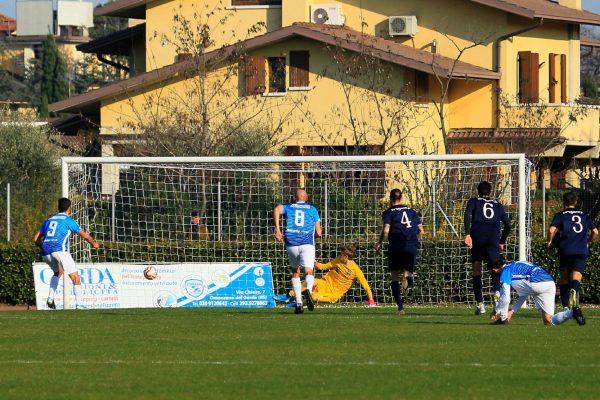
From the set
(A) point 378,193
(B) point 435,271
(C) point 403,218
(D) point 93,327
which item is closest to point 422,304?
(B) point 435,271

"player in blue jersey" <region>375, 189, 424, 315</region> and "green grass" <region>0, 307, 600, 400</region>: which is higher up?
"player in blue jersey" <region>375, 189, 424, 315</region>

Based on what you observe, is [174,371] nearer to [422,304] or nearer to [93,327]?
[93,327]

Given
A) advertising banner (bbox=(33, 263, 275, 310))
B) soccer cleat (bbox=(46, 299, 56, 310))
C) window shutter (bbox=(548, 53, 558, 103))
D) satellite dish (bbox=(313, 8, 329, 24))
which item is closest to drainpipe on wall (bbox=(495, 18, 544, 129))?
window shutter (bbox=(548, 53, 558, 103))

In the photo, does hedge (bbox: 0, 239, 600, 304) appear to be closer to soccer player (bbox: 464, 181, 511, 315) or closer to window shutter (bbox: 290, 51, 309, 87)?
soccer player (bbox: 464, 181, 511, 315)

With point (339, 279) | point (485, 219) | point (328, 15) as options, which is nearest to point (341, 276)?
point (339, 279)

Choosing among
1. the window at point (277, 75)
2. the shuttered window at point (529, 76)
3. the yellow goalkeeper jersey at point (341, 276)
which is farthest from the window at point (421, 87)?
the yellow goalkeeper jersey at point (341, 276)

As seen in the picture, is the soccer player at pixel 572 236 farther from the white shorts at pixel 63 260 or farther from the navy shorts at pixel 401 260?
the white shorts at pixel 63 260

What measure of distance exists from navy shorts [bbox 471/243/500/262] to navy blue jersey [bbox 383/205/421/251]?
0.94 m

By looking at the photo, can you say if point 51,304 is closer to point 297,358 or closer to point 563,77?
point 297,358

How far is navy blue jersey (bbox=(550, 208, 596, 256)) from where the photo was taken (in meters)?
19.5

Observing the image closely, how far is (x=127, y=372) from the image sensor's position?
1324cm

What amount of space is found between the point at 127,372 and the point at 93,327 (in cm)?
553

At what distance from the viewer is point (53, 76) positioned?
10069 cm

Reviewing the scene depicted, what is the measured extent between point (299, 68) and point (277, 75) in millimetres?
792
